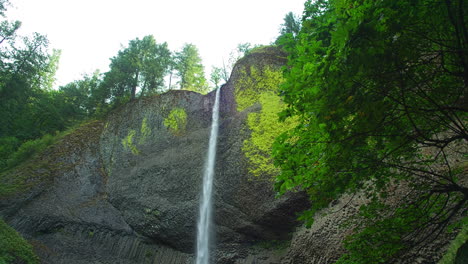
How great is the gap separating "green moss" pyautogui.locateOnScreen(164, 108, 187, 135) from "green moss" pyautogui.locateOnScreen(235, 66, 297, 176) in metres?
3.49

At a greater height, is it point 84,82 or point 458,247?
point 84,82

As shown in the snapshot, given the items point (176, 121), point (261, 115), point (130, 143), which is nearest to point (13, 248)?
point (130, 143)

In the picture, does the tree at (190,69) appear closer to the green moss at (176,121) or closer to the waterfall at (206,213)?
the green moss at (176,121)

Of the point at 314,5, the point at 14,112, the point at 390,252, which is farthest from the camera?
the point at 14,112

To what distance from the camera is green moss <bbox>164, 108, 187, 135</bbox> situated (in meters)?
15.5

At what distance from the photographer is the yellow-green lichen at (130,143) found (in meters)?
16.1

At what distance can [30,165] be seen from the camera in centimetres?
1579

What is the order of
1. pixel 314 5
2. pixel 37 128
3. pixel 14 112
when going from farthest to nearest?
pixel 37 128
pixel 14 112
pixel 314 5

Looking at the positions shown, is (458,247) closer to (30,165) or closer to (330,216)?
(330,216)

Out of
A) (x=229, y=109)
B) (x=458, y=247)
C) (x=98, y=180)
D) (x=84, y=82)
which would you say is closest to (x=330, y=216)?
(x=458, y=247)

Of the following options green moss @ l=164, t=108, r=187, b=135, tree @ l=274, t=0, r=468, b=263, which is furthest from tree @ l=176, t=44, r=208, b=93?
tree @ l=274, t=0, r=468, b=263

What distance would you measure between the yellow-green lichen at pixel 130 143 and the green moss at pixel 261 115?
686cm

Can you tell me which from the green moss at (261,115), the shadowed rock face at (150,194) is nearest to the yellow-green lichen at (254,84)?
the green moss at (261,115)

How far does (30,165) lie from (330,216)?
16.6 meters
